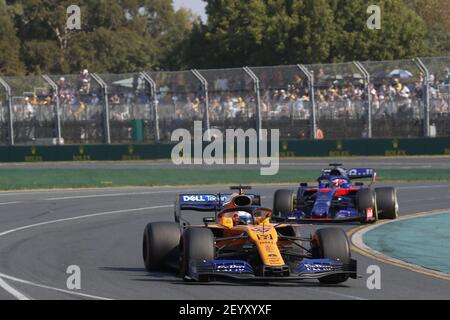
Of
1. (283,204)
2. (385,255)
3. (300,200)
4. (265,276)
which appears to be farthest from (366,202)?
(265,276)

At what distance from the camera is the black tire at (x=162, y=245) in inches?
595

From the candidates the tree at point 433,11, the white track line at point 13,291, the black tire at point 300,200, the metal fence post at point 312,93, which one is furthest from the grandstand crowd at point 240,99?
the tree at point 433,11

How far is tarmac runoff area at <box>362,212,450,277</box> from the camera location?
16.4m

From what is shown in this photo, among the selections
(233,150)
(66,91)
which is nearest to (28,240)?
(233,150)

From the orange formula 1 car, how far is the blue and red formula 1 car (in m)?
5.74

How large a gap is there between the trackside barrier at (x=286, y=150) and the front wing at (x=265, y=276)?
2763 centimetres

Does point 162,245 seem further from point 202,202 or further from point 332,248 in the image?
point 202,202

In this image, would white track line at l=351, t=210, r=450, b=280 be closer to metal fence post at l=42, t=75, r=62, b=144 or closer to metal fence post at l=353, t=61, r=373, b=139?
metal fence post at l=353, t=61, r=373, b=139

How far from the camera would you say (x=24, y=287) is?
13.5 meters

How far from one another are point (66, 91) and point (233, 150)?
285 inches

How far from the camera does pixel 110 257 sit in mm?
17094

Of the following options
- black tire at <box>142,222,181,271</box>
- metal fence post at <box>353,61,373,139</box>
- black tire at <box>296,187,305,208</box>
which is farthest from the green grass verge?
black tire at <box>142,222,181,271</box>

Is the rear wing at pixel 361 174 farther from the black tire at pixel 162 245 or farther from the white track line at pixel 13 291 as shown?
the white track line at pixel 13 291

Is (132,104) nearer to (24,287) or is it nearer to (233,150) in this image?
(233,150)
